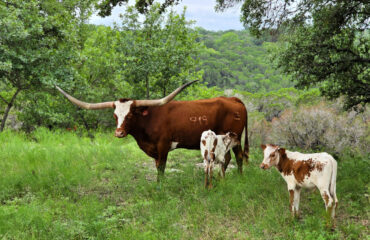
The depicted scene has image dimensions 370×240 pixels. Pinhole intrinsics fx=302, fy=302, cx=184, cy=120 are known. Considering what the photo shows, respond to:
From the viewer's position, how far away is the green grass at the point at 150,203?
13.4 ft

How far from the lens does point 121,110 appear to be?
5969mm

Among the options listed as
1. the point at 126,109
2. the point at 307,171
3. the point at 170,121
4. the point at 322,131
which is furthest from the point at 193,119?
the point at 322,131

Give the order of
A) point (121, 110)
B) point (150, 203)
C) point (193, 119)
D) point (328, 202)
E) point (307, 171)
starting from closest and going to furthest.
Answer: point (328, 202) < point (307, 171) < point (150, 203) < point (121, 110) < point (193, 119)

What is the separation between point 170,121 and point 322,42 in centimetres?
410

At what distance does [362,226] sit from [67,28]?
44.8 ft

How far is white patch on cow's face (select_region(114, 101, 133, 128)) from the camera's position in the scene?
19.5 feet

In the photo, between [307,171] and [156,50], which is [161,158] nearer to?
[307,171]

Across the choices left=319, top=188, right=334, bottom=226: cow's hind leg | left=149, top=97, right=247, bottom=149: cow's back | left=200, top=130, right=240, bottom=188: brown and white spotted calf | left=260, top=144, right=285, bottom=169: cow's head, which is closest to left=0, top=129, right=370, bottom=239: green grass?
left=319, top=188, right=334, bottom=226: cow's hind leg

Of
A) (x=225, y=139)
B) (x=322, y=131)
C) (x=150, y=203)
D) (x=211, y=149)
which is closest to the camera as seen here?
(x=150, y=203)

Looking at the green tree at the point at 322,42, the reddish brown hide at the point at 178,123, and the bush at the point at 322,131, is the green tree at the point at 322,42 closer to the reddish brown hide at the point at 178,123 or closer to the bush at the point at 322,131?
the reddish brown hide at the point at 178,123

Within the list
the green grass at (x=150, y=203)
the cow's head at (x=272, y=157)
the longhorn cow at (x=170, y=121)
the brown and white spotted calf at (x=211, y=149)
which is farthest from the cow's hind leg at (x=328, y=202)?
the longhorn cow at (x=170, y=121)

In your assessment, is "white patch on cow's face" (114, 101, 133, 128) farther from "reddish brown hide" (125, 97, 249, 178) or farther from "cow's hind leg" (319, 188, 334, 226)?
"cow's hind leg" (319, 188, 334, 226)

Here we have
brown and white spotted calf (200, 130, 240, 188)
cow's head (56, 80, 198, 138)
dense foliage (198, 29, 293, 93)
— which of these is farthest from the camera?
dense foliage (198, 29, 293, 93)

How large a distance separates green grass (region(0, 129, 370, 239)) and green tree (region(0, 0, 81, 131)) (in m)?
4.99
